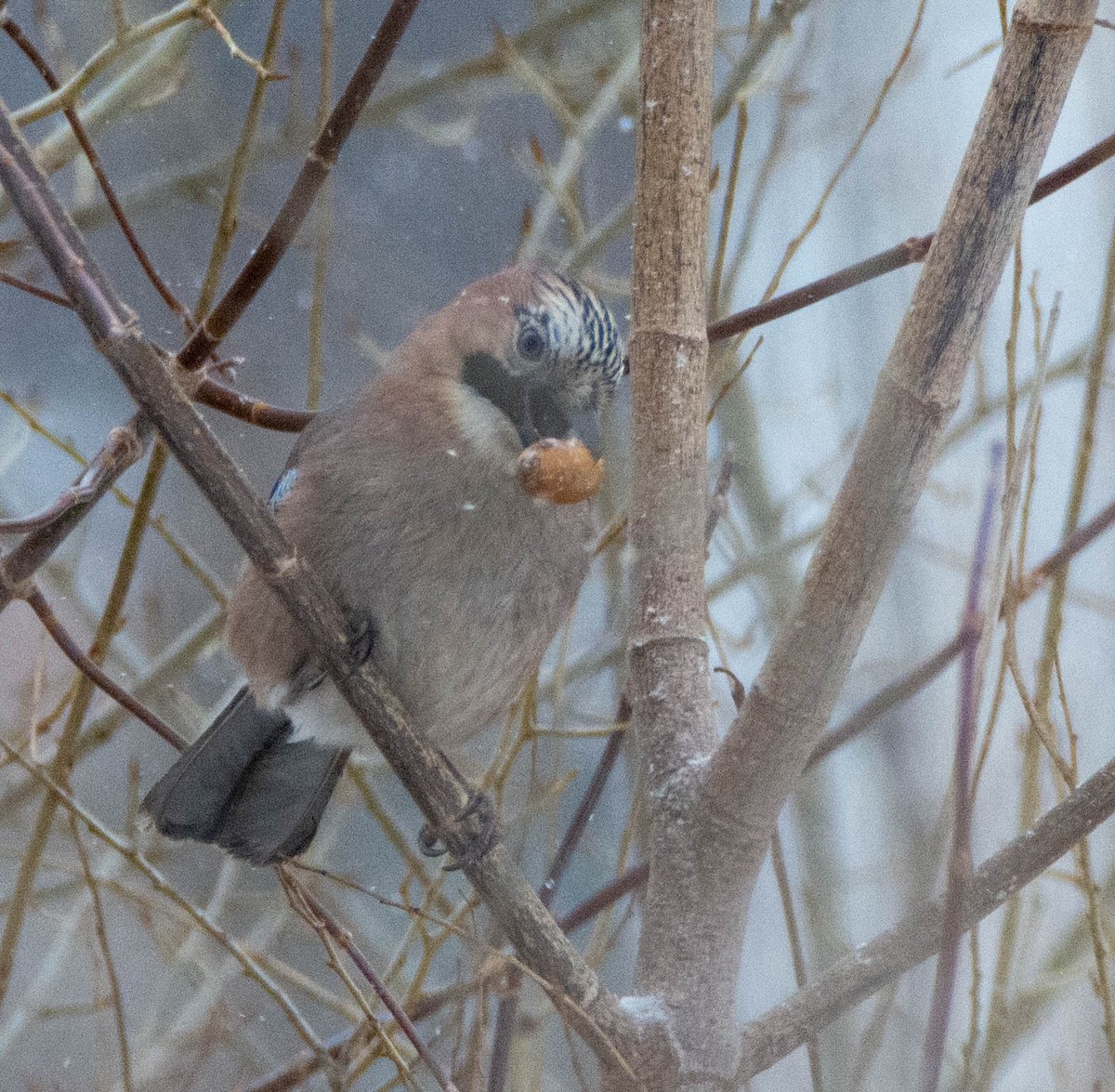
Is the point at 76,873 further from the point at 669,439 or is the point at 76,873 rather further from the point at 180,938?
the point at 669,439

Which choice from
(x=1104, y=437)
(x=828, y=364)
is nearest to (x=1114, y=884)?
(x=1104, y=437)

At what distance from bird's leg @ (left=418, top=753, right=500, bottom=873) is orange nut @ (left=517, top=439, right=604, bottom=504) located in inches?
13.8

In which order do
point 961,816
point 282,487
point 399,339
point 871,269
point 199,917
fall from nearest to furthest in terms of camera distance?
point 961,816
point 871,269
point 199,917
point 282,487
point 399,339

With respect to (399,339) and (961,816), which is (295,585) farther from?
(399,339)

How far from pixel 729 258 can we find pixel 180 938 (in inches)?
67.3

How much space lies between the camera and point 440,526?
5.74ft

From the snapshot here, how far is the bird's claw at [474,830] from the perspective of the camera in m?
1.34

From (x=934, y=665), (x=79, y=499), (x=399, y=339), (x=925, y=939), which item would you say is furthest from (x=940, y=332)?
(x=399, y=339)

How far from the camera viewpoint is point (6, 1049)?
7.73 feet

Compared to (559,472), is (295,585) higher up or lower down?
lower down

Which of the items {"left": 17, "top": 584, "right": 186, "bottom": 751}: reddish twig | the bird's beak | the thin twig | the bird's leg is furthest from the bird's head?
the thin twig

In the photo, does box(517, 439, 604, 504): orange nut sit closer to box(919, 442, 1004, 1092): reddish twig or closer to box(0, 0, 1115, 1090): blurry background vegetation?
box(0, 0, 1115, 1090): blurry background vegetation

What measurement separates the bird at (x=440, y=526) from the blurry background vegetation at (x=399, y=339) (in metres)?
0.14

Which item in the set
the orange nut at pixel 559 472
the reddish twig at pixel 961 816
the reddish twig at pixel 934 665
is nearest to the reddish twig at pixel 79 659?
the orange nut at pixel 559 472
